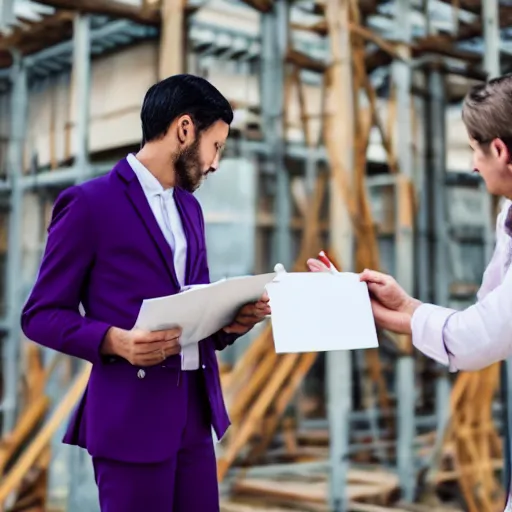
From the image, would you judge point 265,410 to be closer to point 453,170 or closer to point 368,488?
point 368,488

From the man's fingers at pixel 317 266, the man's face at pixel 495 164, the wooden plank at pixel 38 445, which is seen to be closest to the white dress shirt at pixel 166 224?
the man's fingers at pixel 317 266

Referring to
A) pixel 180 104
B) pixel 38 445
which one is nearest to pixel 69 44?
pixel 38 445

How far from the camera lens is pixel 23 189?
2.61 metres

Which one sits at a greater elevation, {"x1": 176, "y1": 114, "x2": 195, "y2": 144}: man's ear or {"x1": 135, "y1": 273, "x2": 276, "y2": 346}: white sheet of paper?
{"x1": 176, "y1": 114, "x2": 195, "y2": 144}: man's ear

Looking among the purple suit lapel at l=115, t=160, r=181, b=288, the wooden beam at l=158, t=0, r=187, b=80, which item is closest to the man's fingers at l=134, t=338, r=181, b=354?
the purple suit lapel at l=115, t=160, r=181, b=288

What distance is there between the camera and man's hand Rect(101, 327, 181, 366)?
4.25 feet

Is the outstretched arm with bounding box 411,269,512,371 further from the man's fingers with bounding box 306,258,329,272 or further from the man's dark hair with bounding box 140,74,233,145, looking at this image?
the man's dark hair with bounding box 140,74,233,145

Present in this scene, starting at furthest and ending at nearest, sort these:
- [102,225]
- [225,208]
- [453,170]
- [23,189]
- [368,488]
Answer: [453,170]
[368,488]
[225,208]
[23,189]
[102,225]

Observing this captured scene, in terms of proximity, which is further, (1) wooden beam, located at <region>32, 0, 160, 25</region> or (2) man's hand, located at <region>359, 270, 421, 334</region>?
(1) wooden beam, located at <region>32, 0, 160, 25</region>

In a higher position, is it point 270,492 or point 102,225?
point 102,225

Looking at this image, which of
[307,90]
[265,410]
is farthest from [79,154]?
[265,410]

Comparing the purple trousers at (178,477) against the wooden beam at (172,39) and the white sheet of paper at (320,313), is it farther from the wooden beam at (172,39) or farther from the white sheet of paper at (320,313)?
the wooden beam at (172,39)

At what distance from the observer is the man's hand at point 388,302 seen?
147cm

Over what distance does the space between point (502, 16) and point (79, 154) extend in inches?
66.7
